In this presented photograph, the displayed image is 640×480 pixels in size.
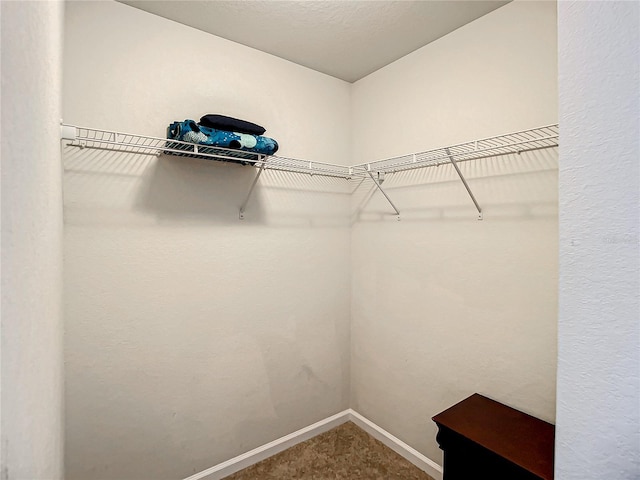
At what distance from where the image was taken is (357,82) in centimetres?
244

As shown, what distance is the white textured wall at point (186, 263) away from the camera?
60.8 inches

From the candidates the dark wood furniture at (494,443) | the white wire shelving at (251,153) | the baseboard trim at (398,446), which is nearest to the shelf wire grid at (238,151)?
the white wire shelving at (251,153)

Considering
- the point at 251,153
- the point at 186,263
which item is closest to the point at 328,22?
the point at 251,153

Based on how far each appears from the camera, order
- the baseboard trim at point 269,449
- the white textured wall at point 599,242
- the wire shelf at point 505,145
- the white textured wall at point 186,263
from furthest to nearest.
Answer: the baseboard trim at point 269,449
the white textured wall at point 186,263
the wire shelf at point 505,145
the white textured wall at point 599,242

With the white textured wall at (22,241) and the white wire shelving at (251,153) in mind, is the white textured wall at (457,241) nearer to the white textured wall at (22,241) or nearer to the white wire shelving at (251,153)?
the white wire shelving at (251,153)

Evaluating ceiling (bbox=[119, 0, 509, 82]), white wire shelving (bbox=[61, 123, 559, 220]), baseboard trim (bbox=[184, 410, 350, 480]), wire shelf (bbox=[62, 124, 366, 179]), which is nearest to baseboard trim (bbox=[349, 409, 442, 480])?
baseboard trim (bbox=[184, 410, 350, 480])

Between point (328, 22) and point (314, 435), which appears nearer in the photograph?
point (328, 22)

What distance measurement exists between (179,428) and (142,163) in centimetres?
141

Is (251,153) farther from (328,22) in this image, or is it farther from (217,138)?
(328,22)

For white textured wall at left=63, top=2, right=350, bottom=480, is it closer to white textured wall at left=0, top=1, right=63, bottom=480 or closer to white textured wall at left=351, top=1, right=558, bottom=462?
white textured wall at left=351, top=1, right=558, bottom=462

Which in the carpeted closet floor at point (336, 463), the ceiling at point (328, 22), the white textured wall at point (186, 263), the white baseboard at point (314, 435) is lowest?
the carpeted closet floor at point (336, 463)

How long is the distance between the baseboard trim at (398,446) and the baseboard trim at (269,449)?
0.40ft

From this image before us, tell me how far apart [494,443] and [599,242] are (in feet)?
3.36

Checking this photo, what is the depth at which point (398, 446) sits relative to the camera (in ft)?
6.91
